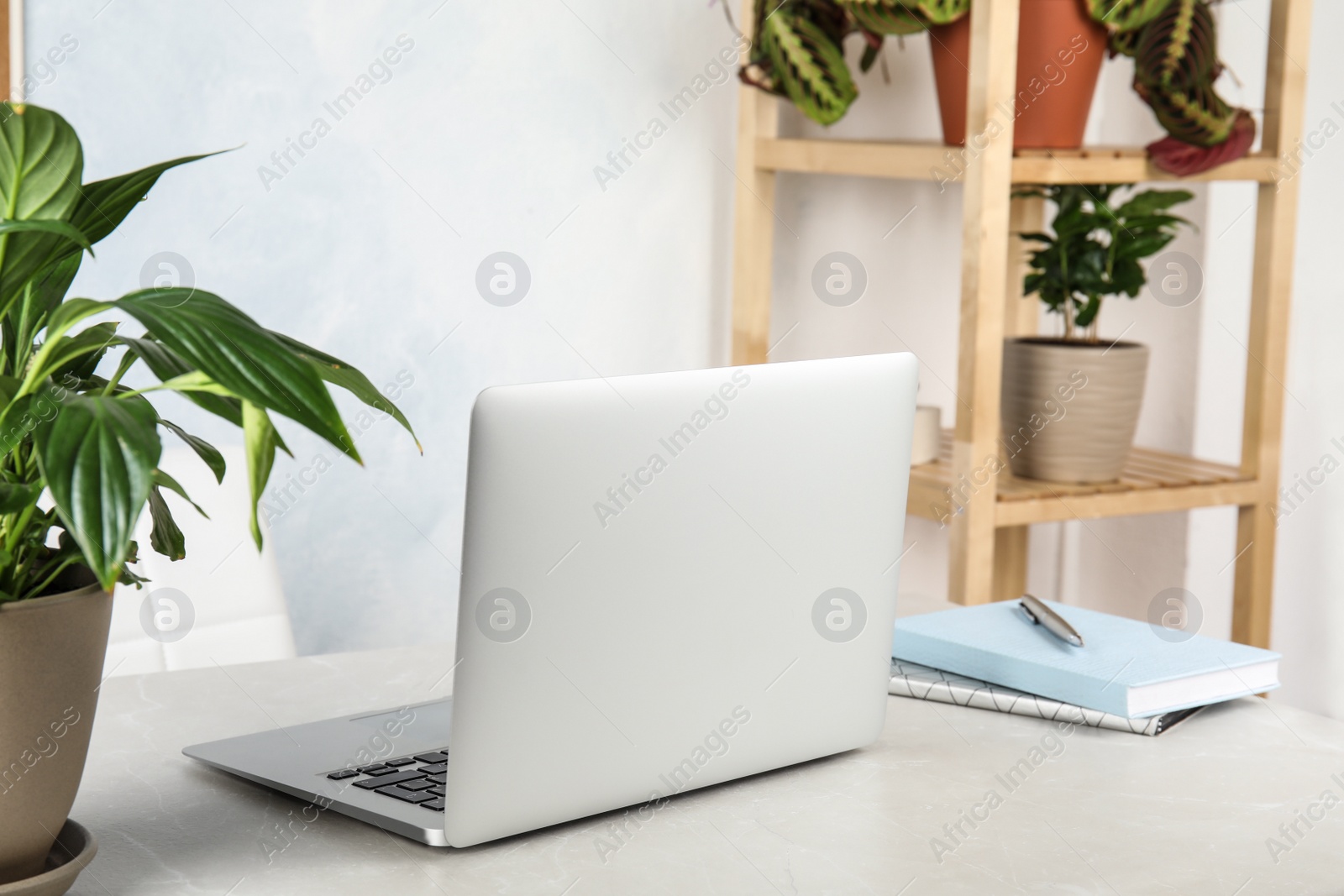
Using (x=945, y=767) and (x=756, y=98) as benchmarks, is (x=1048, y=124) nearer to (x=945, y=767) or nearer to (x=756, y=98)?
(x=756, y=98)

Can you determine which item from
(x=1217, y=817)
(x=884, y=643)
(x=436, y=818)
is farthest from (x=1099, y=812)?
(x=436, y=818)

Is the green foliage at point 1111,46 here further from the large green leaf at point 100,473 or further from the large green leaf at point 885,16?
the large green leaf at point 100,473

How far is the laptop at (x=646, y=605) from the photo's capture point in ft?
2.49

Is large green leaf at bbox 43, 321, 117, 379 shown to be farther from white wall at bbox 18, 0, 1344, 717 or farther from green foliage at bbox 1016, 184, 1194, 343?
green foliage at bbox 1016, 184, 1194, 343

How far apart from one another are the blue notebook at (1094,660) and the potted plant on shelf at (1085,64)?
93cm

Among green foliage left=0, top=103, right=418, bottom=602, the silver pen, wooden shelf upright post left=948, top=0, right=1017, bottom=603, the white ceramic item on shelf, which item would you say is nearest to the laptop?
green foliage left=0, top=103, right=418, bottom=602

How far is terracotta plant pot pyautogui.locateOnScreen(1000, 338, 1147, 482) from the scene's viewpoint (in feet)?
6.64

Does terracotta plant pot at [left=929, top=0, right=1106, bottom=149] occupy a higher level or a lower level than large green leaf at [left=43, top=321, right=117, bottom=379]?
higher

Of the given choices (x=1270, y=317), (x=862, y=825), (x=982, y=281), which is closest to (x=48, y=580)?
(x=862, y=825)

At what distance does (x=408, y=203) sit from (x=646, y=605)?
1356mm

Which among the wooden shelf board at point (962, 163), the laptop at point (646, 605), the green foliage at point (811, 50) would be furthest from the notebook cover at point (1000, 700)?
the green foliage at point (811, 50)

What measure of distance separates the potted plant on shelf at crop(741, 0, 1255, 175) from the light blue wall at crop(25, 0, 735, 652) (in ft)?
1.32

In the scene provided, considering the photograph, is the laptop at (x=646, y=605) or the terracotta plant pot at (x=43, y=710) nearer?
the terracotta plant pot at (x=43, y=710)

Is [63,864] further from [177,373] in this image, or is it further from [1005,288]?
[1005,288]
